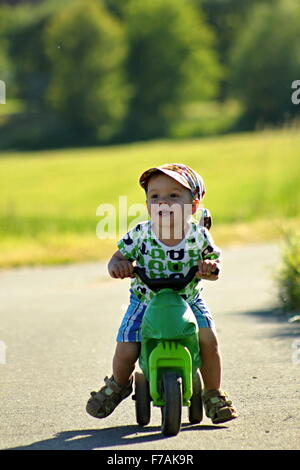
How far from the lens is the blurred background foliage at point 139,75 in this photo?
75812 mm

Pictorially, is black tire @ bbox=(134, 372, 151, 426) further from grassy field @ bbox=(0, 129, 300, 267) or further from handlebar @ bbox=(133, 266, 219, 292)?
grassy field @ bbox=(0, 129, 300, 267)

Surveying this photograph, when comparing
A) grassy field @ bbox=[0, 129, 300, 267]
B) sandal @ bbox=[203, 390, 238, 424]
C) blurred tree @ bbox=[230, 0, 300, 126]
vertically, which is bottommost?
sandal @ bbox=[203, 390, 238, 424]

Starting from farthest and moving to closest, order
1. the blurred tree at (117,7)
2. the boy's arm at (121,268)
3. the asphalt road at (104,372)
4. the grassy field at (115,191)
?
the blurred tree at (117,7) → the grassy field at (115,191) → the boy's arm at (121,268) → the asphalt road at (104,372)

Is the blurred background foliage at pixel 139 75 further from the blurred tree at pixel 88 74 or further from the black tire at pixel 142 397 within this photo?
the black tire at pixel 142 397

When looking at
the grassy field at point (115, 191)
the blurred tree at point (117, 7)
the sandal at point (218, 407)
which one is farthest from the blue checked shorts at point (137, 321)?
the blurred tree at point (117, 7)

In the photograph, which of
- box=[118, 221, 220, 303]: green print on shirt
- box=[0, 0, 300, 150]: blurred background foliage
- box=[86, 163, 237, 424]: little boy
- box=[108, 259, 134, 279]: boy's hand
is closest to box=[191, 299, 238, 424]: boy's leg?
box=[86, 163, 237, 424]: little boy

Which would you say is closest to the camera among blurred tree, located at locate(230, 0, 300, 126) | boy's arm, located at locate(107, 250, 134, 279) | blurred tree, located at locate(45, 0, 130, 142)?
boy's arm, located at locate(107, 250, 134, 279)

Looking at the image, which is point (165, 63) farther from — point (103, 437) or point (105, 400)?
point (103, 437)

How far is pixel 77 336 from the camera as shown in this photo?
874 centimetres

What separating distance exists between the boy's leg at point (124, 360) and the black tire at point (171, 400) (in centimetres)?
38

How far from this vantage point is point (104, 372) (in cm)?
693

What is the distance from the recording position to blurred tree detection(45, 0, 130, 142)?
84.3 metres

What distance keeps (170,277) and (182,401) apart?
612 mm

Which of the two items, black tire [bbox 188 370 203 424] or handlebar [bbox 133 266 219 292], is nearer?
handlebar [bbox 133 266 219 292]
